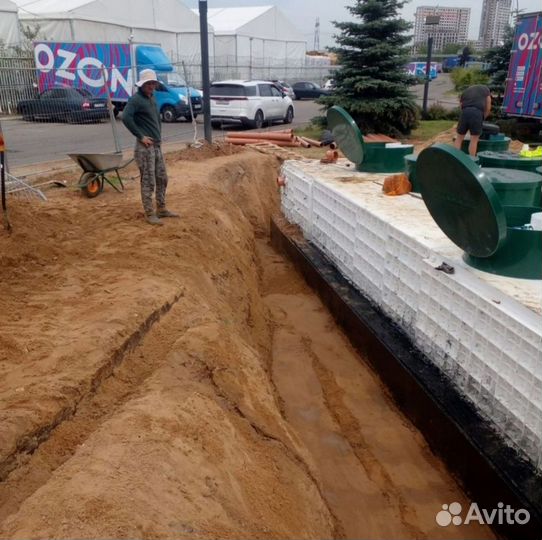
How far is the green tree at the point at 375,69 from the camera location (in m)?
16.2

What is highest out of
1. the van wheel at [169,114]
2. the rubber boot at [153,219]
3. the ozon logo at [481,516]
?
the van wheel at [169,114]

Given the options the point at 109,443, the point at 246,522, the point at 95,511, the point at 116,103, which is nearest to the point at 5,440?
the point at 109,443

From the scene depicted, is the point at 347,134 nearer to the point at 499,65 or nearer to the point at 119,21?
the point at 499,65

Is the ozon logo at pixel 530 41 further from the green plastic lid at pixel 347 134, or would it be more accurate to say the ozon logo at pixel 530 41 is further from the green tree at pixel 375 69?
the green plastic lid at pixel 347 134

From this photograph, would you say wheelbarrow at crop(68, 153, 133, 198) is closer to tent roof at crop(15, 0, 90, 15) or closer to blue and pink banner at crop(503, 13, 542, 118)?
blue and pink banner at crop(503, 13, 542, 118)

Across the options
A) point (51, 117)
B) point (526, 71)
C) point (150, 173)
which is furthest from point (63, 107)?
point (526, 71)

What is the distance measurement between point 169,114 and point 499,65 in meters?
12.1

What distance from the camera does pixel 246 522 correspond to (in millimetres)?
2758

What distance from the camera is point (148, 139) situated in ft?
22.5

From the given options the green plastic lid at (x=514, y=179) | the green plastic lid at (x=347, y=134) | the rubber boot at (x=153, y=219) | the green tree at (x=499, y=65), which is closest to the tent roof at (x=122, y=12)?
the green tree at (x=499, y=65)

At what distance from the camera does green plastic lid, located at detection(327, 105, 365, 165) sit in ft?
27.2

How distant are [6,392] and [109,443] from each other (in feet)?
2.97

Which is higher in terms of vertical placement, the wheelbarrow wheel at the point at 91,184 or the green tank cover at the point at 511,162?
the green tank cover at the point at 511,162

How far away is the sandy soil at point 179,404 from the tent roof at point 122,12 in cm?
2694
